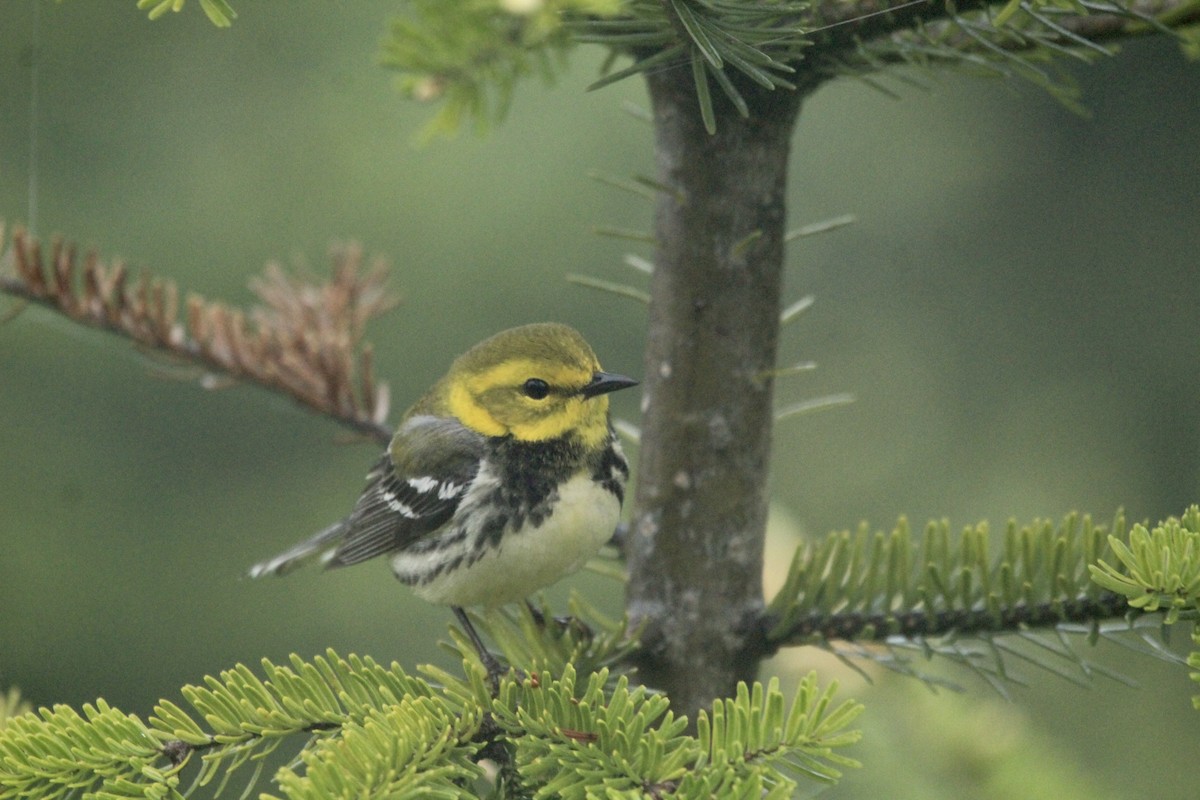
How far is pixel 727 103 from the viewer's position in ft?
4.99

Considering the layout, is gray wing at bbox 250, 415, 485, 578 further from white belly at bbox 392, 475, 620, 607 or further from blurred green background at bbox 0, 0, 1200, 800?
blurred green background at bbox 0, 0, 1200, 800

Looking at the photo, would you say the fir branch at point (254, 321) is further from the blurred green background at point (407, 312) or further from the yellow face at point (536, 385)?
the blurred green background at point (407, 312)

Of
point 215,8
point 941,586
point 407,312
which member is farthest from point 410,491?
point 407,312

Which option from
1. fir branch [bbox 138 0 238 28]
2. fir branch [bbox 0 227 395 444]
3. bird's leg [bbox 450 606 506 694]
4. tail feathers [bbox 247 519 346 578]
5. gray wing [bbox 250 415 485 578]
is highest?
fir branch [bbox 138 0 238 28]

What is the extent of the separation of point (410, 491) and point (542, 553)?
0.47 meters

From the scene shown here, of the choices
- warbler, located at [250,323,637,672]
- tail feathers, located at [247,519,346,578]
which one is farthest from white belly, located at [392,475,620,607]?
tail feathers, located at [247,519,346,578]

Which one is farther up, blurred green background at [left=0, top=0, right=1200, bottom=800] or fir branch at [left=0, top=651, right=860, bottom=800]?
blurred green background at [left=0, top=0, right=1200, bottom=800]

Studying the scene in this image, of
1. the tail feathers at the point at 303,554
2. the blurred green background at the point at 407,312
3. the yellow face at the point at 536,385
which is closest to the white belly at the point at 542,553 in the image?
the yellow face at the point at 536,385

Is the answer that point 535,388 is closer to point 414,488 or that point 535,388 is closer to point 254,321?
point 414,488

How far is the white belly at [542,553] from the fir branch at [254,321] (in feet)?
0.94

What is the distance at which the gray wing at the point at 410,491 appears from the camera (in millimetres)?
2227

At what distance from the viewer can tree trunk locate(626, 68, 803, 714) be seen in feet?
5.12

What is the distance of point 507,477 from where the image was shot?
83.9 inches

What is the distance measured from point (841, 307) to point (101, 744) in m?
3.85
